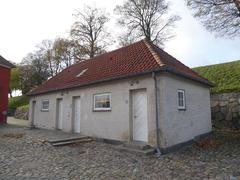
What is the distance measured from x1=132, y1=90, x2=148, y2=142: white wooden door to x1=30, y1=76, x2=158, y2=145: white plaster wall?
0.26m

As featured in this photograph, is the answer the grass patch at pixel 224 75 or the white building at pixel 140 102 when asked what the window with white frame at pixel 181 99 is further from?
the grass patch at pixel 224 75

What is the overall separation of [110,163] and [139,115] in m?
2.96

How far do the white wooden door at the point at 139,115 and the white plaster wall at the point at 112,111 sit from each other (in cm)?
26

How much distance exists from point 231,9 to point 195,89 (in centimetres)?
571

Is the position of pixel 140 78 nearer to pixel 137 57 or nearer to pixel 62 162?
pixel 137 57

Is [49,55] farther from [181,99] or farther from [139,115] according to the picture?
[181,99]

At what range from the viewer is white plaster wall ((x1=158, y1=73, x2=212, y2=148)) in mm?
7984

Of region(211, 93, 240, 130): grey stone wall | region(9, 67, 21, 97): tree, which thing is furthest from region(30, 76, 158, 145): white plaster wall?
region(9, 67, 21, 97): tree

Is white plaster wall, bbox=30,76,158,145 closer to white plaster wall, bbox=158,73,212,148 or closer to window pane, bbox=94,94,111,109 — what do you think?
window pane, bbox=94,94,111,109

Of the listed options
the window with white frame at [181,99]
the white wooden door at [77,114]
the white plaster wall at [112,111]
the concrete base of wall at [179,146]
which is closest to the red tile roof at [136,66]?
the white plaster wall at [112,111]

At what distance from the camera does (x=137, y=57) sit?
10.5 m

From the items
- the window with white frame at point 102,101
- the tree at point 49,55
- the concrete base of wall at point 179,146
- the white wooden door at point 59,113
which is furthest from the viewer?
the tree at point 49,55

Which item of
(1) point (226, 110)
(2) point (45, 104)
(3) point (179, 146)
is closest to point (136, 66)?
(3) point (179, 146)

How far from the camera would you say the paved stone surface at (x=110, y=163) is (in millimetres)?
5324
